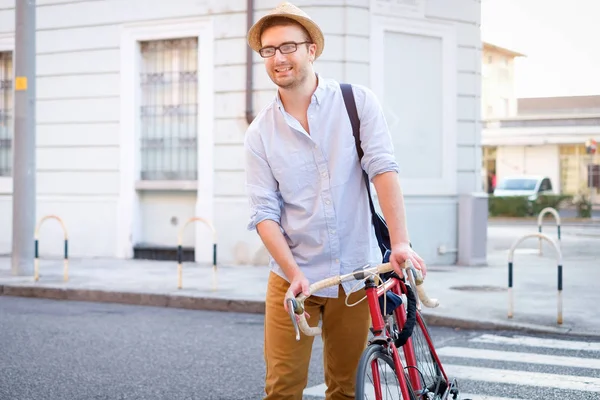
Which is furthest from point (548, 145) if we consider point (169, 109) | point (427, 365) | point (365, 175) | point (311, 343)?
point (311, 343)

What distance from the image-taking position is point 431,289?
11.6 m

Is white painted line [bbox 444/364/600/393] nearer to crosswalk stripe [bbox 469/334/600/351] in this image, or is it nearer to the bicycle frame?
crosswalk stripe [bbox 469/334/600/351]

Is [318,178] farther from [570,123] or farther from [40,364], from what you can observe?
[570,123]

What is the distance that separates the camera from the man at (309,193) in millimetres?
3652

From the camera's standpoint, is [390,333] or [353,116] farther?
[353,116]

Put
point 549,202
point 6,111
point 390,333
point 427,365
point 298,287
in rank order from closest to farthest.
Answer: point 298,287, point 390,333, point 427,365, point 6,111, point 549,202

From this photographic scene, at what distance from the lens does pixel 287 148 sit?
3707mm

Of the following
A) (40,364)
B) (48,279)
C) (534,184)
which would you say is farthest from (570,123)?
(40,364)

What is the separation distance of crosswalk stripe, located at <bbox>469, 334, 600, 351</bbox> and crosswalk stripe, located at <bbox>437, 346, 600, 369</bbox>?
47 cm

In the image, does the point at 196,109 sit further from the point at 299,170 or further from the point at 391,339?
the point at 391,339

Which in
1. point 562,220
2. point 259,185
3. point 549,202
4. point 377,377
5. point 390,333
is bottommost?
point 562,220

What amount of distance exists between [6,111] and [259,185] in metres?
14.4

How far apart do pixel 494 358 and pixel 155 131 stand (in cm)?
932

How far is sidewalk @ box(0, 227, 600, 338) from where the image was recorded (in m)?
9.40
